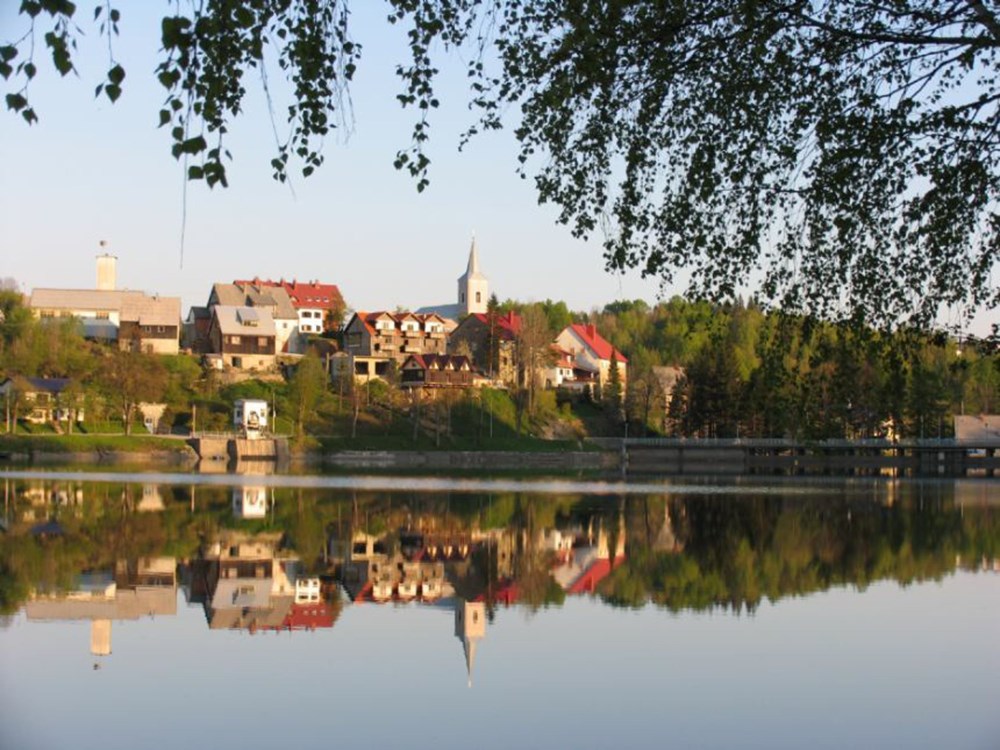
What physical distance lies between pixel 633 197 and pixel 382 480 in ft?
180

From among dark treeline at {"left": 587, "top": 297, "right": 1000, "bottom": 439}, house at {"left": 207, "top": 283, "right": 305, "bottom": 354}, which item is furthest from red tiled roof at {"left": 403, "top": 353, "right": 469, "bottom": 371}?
dark treeline at {"left": 587, "top": 297, "right": 1000, "bottom": 439}

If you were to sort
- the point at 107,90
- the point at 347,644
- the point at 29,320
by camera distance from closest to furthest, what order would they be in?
the point at 107,90, the point at 347,644, the point at 29,320

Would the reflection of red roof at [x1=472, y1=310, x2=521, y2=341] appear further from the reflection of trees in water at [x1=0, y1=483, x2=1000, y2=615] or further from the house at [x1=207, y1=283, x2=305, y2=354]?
the reflection of trees in water at [x1=0, y1=483, x2=1000, y2=615]

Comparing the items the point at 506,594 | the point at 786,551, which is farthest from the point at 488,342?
the point at 506,594

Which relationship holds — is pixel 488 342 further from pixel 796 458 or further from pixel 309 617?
pixel 309 617

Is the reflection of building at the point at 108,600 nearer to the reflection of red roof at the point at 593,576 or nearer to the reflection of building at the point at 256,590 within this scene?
the reflection of building at the point at 256,590

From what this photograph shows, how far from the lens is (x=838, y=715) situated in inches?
569

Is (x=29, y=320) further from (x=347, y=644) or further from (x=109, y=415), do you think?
(x=347, y=644)

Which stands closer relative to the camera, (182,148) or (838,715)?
(182,148)

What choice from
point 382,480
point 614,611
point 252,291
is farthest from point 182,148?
point 252,291

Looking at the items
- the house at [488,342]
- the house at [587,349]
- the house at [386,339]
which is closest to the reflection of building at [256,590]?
the house at [386,339]

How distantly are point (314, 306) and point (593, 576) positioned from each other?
105342 mm

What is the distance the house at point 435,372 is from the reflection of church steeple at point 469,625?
291 ft

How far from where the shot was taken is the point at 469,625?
67.3 ft
